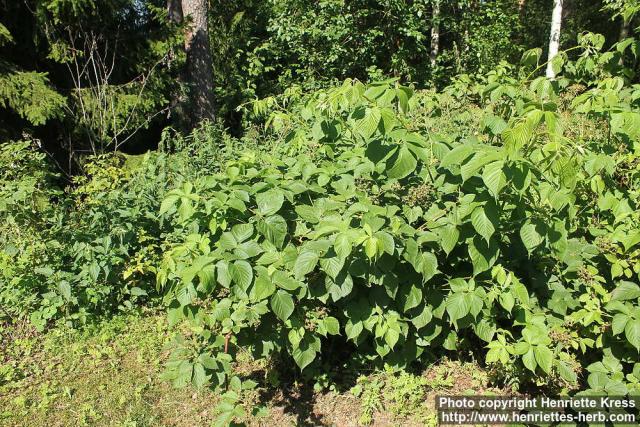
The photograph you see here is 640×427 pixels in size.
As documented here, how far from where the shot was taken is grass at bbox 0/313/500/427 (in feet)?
9.11

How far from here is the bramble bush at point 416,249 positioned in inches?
84.1

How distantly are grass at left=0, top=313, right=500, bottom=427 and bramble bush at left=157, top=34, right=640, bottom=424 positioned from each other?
17 centimetres

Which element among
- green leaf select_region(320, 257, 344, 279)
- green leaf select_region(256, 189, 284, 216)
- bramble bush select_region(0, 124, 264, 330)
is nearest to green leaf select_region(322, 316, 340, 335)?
green leaf select_region(320, 257, 344, 279)

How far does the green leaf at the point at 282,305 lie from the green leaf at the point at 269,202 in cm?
39

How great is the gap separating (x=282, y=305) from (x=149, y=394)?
1474 millimetres

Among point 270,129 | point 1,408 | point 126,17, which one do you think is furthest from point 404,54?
point 1,408

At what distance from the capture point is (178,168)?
15.0ft

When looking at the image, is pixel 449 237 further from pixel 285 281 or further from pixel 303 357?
pixel 303 357

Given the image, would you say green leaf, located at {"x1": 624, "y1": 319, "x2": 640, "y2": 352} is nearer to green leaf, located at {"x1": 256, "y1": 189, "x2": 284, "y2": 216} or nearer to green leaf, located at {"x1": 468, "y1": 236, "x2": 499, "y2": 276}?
green leaf, located at {"x1": 468, "y1": 236, "x2": 499, "y2": 276}

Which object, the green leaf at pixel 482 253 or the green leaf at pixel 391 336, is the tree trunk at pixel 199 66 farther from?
the green leaf at pixel 482 253

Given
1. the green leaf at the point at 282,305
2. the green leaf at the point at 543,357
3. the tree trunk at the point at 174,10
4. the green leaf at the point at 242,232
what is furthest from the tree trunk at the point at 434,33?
the green leaf at the point at 282,305

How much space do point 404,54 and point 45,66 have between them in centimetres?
630

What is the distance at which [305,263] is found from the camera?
2156 millimetres

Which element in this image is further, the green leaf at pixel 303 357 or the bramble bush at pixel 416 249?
the green leaf at pixel 303 357
